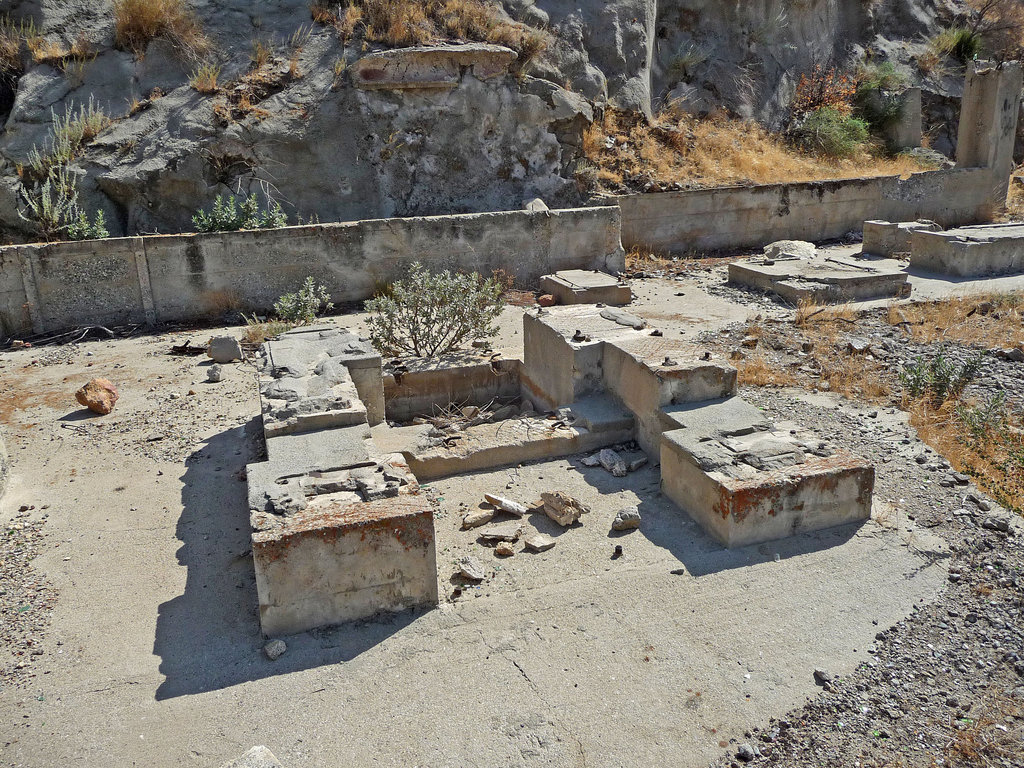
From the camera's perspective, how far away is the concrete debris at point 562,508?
4.80 m

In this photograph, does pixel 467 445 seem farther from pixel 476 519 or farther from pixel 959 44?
pixel 959 44

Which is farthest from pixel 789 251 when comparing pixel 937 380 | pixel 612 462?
pixel 612 462

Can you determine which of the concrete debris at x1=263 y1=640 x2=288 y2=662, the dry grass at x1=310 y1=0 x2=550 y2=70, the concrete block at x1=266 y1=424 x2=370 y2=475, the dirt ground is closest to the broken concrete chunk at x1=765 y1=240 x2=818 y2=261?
the dry grass at x1=310 y1=0 x2=550 y2=70

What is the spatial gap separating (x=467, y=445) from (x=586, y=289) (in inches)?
181

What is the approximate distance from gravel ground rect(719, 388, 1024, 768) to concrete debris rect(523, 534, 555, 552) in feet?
5.32

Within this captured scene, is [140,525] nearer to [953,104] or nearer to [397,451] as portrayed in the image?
[397,451]

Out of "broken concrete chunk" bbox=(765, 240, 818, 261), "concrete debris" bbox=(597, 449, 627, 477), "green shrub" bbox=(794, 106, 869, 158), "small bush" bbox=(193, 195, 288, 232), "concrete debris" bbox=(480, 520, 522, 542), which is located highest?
"green shrub" bbox=(794, 106, 869, 158)

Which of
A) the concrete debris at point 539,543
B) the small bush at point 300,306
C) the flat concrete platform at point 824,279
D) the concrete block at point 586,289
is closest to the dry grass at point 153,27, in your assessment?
the small bush at point 300,306

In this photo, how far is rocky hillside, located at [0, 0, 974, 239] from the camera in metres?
11.6

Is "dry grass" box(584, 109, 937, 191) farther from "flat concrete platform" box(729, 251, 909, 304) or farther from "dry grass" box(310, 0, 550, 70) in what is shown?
"flat concrete platform" box(729, 251, 909, 304)

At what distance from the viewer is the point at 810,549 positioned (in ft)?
14.6

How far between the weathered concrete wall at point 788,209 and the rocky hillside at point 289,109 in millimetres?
1395

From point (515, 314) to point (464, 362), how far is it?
8.12 feet

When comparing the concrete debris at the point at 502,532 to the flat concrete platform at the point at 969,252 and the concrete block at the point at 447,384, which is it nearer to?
the concrete block at the point at 447,384
